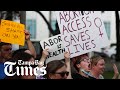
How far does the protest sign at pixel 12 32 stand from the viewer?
18.4 feet

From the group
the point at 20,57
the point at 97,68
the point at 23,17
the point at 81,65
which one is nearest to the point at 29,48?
the point at 20,57

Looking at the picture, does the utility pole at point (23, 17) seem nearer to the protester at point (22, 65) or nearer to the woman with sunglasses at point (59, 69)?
the protester at point (22, 65)

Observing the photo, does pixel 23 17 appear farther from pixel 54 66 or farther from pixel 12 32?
pixel 54 66

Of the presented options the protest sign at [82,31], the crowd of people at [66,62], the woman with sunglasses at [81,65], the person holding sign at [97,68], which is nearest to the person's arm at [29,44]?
the crowd of people at [66,62]

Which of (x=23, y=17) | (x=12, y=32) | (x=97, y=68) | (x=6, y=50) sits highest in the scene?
(x=23, y=17)

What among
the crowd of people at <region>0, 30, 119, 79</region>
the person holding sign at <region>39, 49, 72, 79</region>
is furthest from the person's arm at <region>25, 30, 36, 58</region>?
the person holding sign at <region>39, 49, 72, 79</region>

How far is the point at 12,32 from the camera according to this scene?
5.61m

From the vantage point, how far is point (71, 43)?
573 centimetres

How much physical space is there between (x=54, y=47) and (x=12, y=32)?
61 centimetres

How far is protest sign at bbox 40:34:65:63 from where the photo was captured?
5656mm
